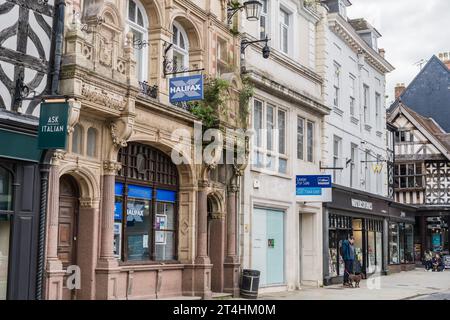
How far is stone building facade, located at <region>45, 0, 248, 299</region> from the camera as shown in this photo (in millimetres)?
12805

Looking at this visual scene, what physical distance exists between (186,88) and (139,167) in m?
2.12

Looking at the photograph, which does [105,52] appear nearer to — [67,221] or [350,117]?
[67,221]

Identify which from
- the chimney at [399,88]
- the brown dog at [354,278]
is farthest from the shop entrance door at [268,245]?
the chimney at [399,88]

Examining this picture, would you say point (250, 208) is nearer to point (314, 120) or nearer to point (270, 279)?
point (270, 279)

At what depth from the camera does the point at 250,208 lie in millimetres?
19172

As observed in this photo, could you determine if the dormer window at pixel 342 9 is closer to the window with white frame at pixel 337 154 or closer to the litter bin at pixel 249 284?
the window with white frame at pixel 337 154

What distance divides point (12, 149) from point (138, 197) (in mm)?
4282

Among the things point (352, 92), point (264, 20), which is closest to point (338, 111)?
point (352, 92)

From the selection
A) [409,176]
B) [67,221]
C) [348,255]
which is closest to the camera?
[67,221]

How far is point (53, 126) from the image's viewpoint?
11.4 metres

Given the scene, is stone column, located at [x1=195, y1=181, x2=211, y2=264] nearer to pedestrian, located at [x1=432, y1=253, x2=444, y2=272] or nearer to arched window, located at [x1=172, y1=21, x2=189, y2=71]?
arched window, located at [x1=172, y1=21, x2=189, y2=71]

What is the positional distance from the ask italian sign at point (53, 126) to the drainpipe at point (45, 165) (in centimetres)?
53

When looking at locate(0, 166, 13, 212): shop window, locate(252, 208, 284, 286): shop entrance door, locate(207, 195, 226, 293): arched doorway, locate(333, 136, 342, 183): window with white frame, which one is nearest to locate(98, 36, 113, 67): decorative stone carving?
locate(0, 166, 13, 212): shop window

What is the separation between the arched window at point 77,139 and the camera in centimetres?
1303
